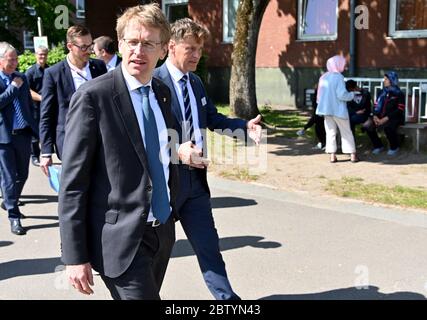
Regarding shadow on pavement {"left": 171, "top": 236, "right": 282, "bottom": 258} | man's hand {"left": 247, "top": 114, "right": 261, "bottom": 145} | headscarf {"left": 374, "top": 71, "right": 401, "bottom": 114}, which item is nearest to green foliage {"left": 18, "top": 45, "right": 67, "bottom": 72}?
headscarf {"left": 374, "top": 71, "right": 401, "bottom": 114}

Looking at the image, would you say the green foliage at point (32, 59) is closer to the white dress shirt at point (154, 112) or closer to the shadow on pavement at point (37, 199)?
the shadow on pavement at point (37, 199)

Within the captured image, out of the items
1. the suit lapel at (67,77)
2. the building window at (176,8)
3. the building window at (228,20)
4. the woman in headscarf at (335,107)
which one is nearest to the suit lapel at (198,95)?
the suit lapel at (67,77)

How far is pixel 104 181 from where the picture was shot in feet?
8.67

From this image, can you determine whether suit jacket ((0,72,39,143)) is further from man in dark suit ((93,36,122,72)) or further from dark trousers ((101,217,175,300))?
dark trousers ((101,217,175,300))

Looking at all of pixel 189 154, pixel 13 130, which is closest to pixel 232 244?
pixel 13 130

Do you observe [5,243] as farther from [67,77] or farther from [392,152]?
[392,152]

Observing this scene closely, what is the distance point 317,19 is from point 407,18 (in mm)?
2812

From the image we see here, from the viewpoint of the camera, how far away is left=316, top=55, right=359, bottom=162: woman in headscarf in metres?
9.81

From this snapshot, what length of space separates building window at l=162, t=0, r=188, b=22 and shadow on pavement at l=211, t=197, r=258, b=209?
15.0m

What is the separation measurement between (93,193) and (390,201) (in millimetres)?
5502

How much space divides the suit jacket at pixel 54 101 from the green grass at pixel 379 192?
390 centimetres
